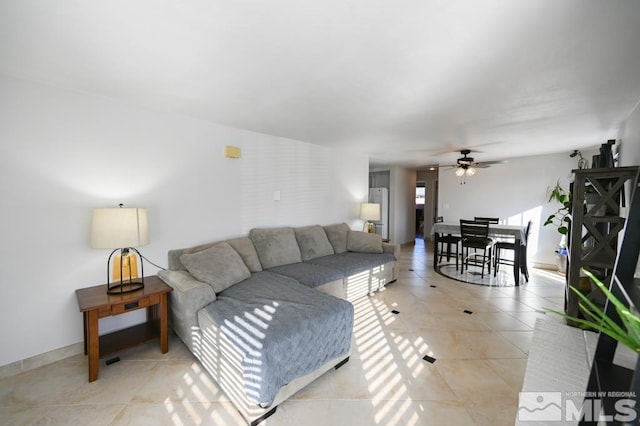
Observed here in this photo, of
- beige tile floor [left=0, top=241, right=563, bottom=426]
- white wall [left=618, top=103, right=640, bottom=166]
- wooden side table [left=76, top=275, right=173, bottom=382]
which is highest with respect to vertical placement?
white wall [left=618, top=103, right=640, bottom=166]

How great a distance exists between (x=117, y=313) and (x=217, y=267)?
83cm

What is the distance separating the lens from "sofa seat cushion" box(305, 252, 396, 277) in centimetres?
349

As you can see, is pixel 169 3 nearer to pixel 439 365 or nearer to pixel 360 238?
pixel 439 365

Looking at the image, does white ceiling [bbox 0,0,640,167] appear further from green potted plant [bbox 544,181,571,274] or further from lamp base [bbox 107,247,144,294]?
green potted plant [bbox 544,181,571,274]

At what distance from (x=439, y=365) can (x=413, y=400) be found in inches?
20.2

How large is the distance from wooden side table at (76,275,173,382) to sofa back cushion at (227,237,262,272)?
855 mm

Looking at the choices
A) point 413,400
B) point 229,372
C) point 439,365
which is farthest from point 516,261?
point 229,372

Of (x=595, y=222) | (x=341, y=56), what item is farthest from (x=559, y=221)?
(x=341, y=56)

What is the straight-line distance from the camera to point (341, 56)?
173cm

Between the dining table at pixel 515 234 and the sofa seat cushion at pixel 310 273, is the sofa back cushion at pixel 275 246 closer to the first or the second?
the sofa seat cushion at pixel 310 273

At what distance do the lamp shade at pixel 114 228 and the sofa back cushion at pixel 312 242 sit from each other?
2.12 meters

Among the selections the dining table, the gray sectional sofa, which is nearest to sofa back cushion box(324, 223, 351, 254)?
the gray sectional sofa

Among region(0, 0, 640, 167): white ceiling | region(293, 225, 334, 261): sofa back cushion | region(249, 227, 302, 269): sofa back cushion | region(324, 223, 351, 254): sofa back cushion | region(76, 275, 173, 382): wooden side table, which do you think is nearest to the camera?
→ region(0, 0, 640, 167): white ceiling

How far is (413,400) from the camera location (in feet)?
6.05
